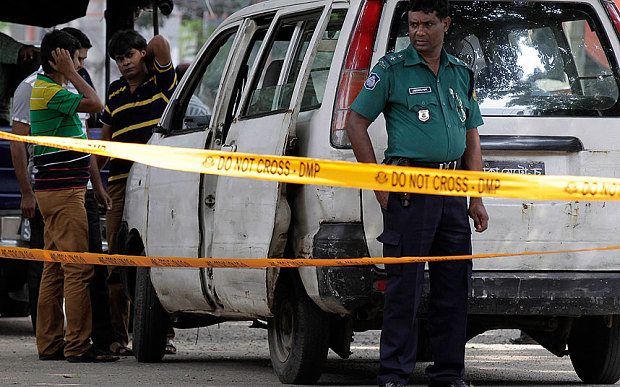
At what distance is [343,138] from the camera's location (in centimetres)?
593

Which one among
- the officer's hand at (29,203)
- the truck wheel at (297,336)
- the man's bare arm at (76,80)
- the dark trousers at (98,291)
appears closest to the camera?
the truck wheel at (297,336)

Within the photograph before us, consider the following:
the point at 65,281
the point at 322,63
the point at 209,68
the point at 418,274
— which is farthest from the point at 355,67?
the point at 65,281

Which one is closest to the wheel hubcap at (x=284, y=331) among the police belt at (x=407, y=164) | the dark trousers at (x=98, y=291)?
the police belt at (x=407, y=164)

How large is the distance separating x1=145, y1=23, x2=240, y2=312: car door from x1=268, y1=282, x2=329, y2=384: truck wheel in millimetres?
602

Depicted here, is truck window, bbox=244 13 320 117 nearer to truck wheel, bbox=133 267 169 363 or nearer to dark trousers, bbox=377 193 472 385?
dark trousers, bbox=377 193 472 385

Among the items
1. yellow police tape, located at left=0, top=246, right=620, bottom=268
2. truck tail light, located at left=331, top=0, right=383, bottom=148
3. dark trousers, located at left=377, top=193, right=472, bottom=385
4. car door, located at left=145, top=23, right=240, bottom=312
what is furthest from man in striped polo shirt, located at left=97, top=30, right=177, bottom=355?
dark trousers, located at left=377, top=193, right=472, bottom=385

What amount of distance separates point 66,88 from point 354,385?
2.82 meters

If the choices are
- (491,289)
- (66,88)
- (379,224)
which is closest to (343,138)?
(379,224)

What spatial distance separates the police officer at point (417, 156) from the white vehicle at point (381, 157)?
0.60 feet

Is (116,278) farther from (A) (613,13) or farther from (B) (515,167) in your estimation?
(A) (613,13)

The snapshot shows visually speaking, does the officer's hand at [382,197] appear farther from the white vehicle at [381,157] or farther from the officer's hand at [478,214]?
the officer's hand at [478,214]

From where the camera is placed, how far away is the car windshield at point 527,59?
20.0 ft

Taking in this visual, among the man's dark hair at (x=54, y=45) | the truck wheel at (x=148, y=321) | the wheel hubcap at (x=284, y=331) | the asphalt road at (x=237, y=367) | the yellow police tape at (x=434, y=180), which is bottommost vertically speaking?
the asphalt road at (x=237, y=367)

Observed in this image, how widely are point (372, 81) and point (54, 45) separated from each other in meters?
2.90
